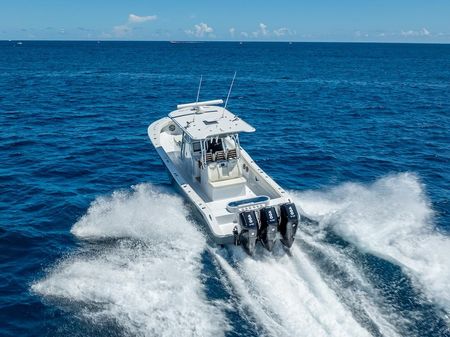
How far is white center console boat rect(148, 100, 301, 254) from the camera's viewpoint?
15594 millimetres

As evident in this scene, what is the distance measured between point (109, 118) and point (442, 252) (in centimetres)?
3078

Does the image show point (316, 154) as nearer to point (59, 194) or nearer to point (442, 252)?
point (442, 252)

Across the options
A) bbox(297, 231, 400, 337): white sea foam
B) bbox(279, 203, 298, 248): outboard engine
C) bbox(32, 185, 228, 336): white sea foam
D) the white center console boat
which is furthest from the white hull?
bbox(297, 231, 400, 337): white sea foam

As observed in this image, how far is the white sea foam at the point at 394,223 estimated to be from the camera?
47.3 ft

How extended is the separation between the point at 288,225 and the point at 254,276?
2.37 m

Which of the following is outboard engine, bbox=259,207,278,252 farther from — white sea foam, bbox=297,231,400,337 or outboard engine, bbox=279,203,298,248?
white sea foam, bbox=297,231,400,337

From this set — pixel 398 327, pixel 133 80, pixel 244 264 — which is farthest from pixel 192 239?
pixel 133 80

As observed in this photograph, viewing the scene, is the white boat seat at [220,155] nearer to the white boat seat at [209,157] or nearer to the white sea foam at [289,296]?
the white boat seat at [209,157]

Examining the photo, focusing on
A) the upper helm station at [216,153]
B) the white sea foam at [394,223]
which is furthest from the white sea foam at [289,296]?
the upper helm station at [216,153]

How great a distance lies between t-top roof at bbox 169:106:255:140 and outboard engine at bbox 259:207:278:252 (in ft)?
13.5

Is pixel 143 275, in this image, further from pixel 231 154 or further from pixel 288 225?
pixel 231 154

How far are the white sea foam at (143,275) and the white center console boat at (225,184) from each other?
3.81 ft

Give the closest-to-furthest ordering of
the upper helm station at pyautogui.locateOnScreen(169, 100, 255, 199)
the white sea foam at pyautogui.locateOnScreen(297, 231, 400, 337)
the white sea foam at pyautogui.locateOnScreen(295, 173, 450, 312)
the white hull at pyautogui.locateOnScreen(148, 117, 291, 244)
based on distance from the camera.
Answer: the white sea foam at pyautogui.locateOnScreen(297, 231, 400, 337), the white sea foam at pyautogui.locateOnScreen(295, 173, 450, 312), the white hull at pyautogui.locateOnScreen(148, 117, 291, 244), the upper helm station at pyautogui.locateOnScreen(169, 100, 255, 199)

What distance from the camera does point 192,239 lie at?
55.3 feet
